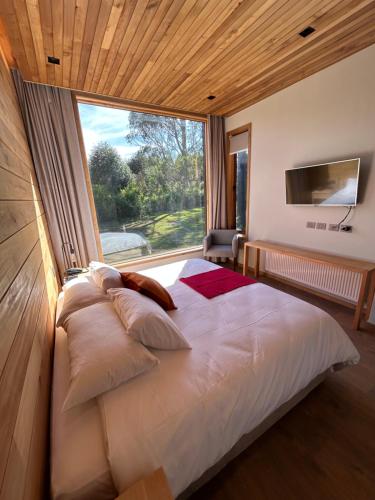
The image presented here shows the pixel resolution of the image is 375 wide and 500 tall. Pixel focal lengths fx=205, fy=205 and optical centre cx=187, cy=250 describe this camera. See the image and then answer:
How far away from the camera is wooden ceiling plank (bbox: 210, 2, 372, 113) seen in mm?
1701

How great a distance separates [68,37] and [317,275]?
11.9ft

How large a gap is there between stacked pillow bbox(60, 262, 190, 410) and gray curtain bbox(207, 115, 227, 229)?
2810mm

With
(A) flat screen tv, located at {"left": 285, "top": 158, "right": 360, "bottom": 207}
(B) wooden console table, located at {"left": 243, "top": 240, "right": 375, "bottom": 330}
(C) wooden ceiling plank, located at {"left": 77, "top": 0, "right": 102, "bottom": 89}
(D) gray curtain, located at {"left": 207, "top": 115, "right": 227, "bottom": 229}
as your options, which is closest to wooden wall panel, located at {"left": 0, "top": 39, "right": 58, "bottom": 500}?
(C) wooden ceiling plank, located at {"left": 77, "top": 0, "right": 102, "bottom": 89}

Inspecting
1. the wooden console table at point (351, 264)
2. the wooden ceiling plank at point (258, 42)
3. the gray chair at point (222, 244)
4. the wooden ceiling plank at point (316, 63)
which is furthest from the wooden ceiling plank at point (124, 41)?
the wooden console table at point (351, 264)

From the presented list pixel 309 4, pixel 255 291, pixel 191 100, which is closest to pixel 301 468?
pixel 255 291

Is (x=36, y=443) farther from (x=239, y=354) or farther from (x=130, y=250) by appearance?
(x=130, y=250)

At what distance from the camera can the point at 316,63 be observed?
7.61 ft

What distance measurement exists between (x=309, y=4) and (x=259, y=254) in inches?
110

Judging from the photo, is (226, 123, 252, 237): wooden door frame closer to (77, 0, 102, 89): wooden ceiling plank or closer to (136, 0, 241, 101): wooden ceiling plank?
(136, 0, 241, 101): wooden ceiling plank

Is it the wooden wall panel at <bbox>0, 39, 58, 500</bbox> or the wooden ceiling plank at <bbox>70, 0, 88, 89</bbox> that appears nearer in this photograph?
the wooden wall panel at <bbox>0, 39, 58, 500</bbox>

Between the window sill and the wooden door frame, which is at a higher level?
the wooden door frame

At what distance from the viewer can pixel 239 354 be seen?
1.14 metres

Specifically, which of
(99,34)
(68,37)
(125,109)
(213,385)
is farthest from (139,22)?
(213,385)

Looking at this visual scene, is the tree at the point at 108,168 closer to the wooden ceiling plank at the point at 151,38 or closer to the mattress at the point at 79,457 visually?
the wooden ceiling plank at the point at 151,38
